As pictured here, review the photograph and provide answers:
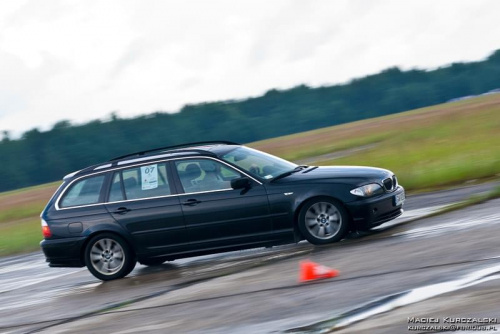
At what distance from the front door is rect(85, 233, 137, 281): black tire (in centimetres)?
107

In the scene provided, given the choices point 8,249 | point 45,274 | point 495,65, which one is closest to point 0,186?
point 495,65

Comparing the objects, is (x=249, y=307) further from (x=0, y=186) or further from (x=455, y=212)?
(x=0, y=186)

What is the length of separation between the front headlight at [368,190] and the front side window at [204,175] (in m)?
1.70

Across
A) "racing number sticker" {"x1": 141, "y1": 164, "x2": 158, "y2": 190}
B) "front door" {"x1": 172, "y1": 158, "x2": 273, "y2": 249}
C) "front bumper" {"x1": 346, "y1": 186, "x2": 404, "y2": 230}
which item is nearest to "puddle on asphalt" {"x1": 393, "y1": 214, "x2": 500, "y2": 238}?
"front bumper" {"x1": 346, "y1": 186, "x2": 404, "y2": 230}

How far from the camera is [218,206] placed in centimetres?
1299

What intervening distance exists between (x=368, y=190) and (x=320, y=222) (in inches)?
30.2

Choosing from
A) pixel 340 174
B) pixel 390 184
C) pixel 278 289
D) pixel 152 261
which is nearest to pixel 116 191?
pixel 152 261

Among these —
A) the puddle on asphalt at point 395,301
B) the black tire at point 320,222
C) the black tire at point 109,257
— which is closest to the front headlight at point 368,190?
the black tire at point 320,222

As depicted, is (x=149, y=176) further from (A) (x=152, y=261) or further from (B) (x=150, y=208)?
(A) (x=152, y=261)

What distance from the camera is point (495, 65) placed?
5477 inches

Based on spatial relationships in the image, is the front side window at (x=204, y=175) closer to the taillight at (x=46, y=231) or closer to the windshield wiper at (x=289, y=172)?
the windshield wiper at (x=289, y=172)

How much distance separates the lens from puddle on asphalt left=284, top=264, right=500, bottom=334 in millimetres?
7904

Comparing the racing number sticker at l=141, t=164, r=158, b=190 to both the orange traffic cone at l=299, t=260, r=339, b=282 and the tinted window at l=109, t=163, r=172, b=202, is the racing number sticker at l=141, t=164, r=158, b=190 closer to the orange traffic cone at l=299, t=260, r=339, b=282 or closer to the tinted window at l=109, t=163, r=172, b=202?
the tinted window at l=109, t=163, r=172, b=202

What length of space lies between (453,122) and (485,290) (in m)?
39.2
